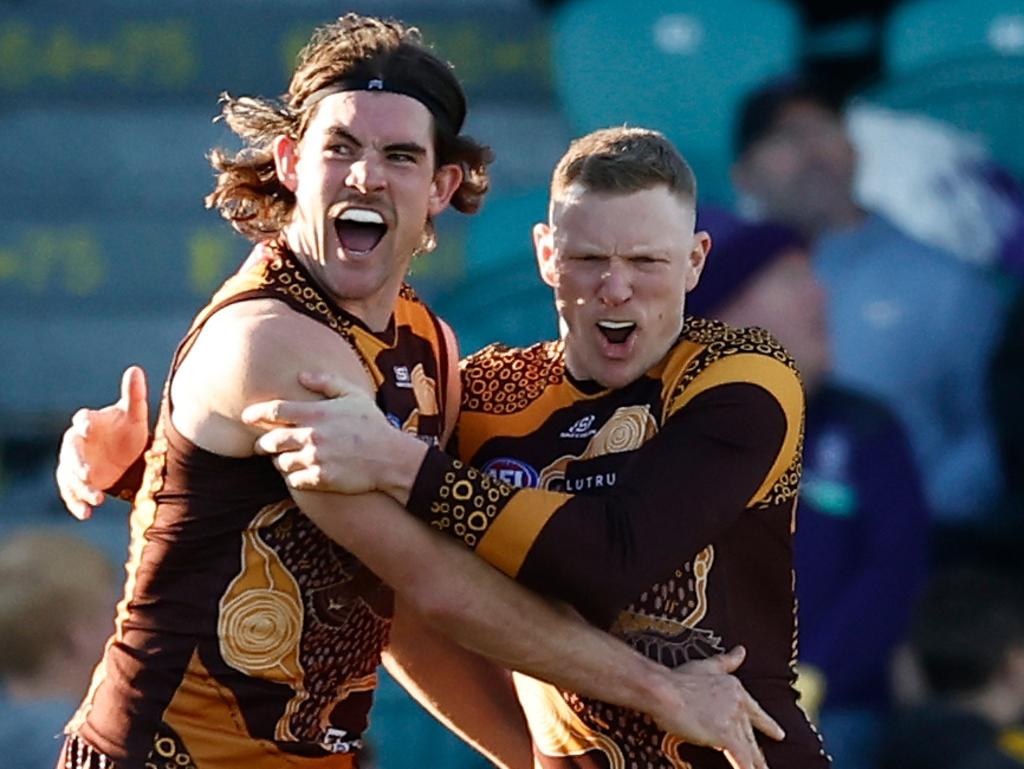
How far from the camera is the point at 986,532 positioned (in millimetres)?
7480

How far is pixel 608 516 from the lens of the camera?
3811 millimetres

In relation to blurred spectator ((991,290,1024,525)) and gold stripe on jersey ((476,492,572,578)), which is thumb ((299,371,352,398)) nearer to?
gold stripe on jersey ((476,492,572,578))

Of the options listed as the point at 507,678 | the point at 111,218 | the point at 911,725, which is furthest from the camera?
the point at 111,218

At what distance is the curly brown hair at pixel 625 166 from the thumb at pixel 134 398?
2.70 feet

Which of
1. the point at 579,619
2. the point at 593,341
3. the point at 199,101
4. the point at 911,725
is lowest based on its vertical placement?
the point at 911,725

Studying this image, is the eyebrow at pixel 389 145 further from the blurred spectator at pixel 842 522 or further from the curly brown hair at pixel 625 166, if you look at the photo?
the blurred spectator at pixel 842 522

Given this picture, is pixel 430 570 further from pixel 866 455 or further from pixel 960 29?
pixel 960 29

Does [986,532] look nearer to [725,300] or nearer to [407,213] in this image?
[725,300]

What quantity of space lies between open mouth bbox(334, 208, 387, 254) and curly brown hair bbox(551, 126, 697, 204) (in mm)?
315

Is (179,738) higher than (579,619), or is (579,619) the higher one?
(579,619)

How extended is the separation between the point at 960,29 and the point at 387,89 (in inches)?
166

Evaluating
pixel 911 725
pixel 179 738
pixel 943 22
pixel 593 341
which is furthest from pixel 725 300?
pixel 179 738

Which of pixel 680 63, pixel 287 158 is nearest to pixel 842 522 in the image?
pixel 680 63

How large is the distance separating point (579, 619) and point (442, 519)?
291 millimetres
